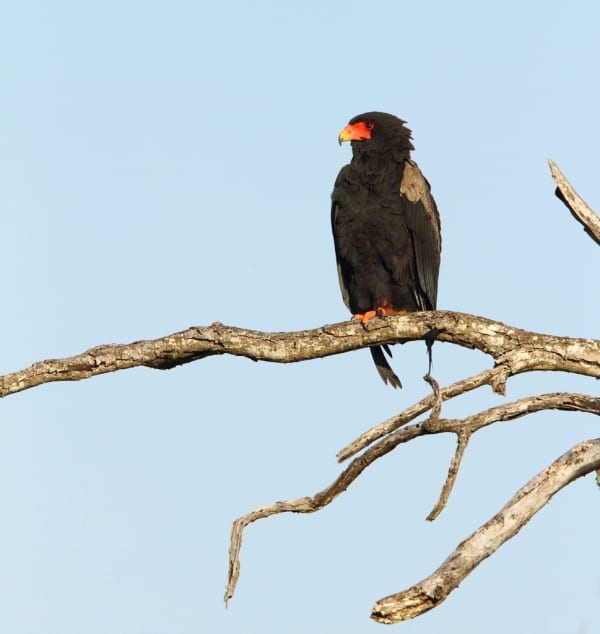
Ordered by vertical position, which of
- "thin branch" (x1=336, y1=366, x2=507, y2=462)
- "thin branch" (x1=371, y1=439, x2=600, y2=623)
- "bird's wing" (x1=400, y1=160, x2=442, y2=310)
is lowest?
"thin branch" (x1=371, y1=439, x2=600, y2=623)

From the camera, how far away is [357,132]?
7.61 metres

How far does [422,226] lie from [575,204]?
2085 millimetres

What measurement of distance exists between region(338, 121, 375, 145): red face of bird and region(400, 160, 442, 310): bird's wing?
44 centimetres

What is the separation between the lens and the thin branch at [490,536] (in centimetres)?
371

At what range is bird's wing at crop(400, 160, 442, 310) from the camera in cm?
712

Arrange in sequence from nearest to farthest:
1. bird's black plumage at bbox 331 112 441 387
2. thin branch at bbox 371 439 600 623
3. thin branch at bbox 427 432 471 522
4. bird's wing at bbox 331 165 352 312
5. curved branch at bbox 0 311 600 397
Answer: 1. thin branch at bbox 371 439 600 623
2. thin branch at bbox 427 432 471 522
3. curved branch at bbox 0 311 600 397
4. bird's black plumage at bbox 331 112 441 387
5. bird's wing at bbox 331 165 352 312

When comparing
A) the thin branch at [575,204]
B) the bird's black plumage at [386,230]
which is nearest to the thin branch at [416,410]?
the thin branch at [575,204]

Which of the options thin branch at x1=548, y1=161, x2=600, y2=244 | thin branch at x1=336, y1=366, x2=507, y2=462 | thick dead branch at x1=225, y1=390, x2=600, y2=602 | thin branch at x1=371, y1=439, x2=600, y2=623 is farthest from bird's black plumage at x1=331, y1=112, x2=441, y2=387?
thin branch at x1=371, y1=439, x2=600, y2=623

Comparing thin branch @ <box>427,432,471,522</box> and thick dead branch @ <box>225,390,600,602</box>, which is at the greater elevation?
thick dead branch @ <box>225,390,600,602</box>

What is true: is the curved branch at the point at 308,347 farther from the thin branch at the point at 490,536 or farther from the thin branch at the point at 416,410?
the thin branch at the point at 490,536

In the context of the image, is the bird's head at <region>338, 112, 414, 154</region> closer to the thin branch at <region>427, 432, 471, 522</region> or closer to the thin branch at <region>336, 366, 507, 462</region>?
the thin branch at <region>336, 366, 507, 462</region>

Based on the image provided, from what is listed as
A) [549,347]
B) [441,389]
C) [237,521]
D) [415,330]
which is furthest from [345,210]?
[237,521]

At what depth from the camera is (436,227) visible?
295 inches

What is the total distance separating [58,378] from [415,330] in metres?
1.90
